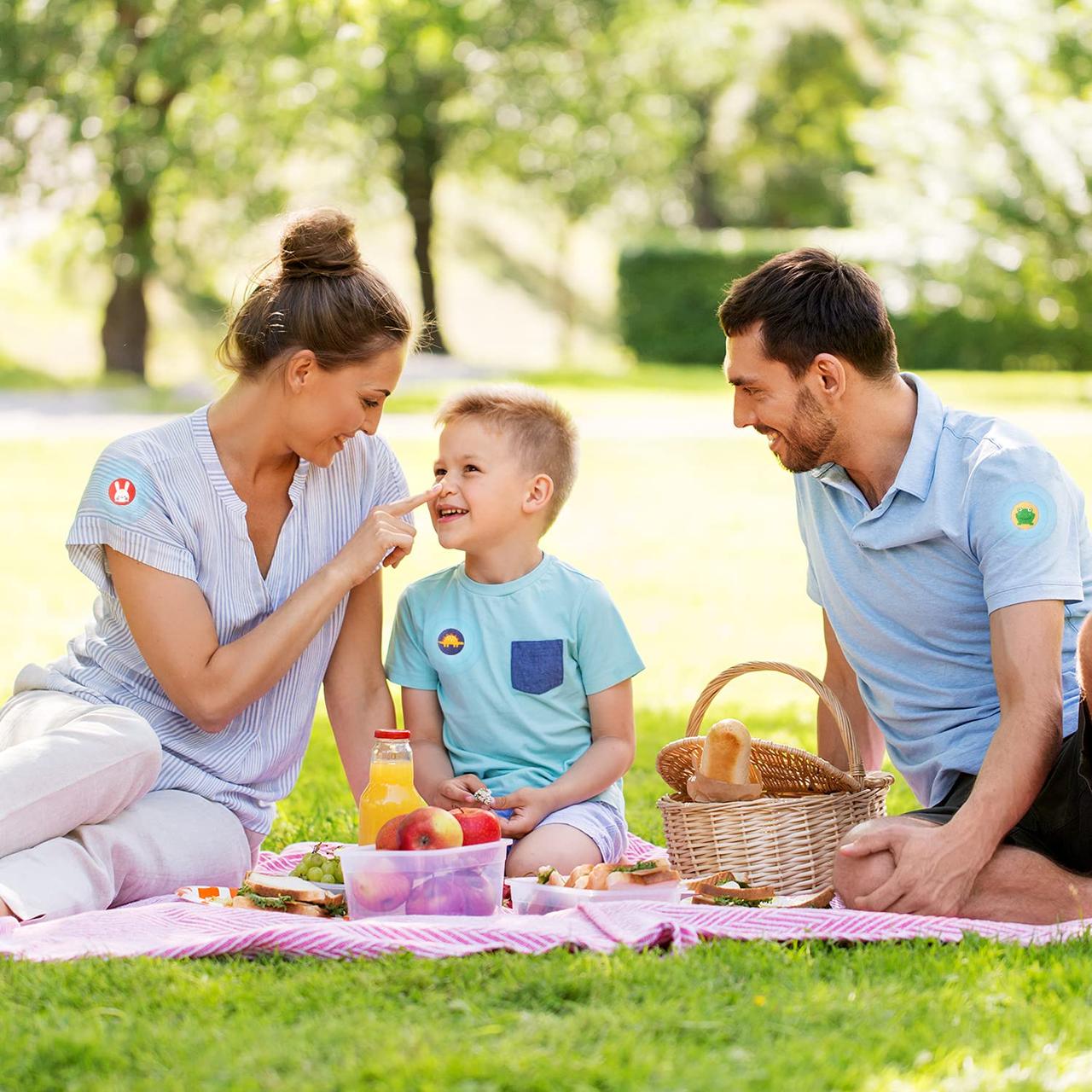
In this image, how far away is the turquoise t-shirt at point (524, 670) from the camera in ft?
13.0

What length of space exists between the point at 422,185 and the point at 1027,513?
84.9 feet

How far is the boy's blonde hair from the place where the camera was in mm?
4023

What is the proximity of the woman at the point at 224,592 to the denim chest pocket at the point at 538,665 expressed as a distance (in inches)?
15.1

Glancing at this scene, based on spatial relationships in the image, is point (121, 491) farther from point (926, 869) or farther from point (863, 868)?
point (926, 869)

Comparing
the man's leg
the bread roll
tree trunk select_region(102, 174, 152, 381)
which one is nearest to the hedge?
tree trunk select_region(102, 174, 152, 381)

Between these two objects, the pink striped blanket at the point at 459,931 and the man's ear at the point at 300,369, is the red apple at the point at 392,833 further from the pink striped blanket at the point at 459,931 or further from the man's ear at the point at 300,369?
the man's ear at the point at 300,369

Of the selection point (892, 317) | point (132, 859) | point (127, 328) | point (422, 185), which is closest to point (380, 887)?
point (132, 859)

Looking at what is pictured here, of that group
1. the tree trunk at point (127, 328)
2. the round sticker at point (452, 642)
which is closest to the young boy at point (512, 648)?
the round sticker at point (452, 642)

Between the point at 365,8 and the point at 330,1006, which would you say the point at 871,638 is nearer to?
the point at 330,1006

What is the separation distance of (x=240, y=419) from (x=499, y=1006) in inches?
68.1

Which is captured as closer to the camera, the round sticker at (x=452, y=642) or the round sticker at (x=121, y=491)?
the round sticker at (x=121, y=491)

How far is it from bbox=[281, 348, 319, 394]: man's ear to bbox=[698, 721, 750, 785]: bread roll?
1.29 metres

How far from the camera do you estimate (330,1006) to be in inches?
107

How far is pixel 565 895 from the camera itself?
343 centimetres
